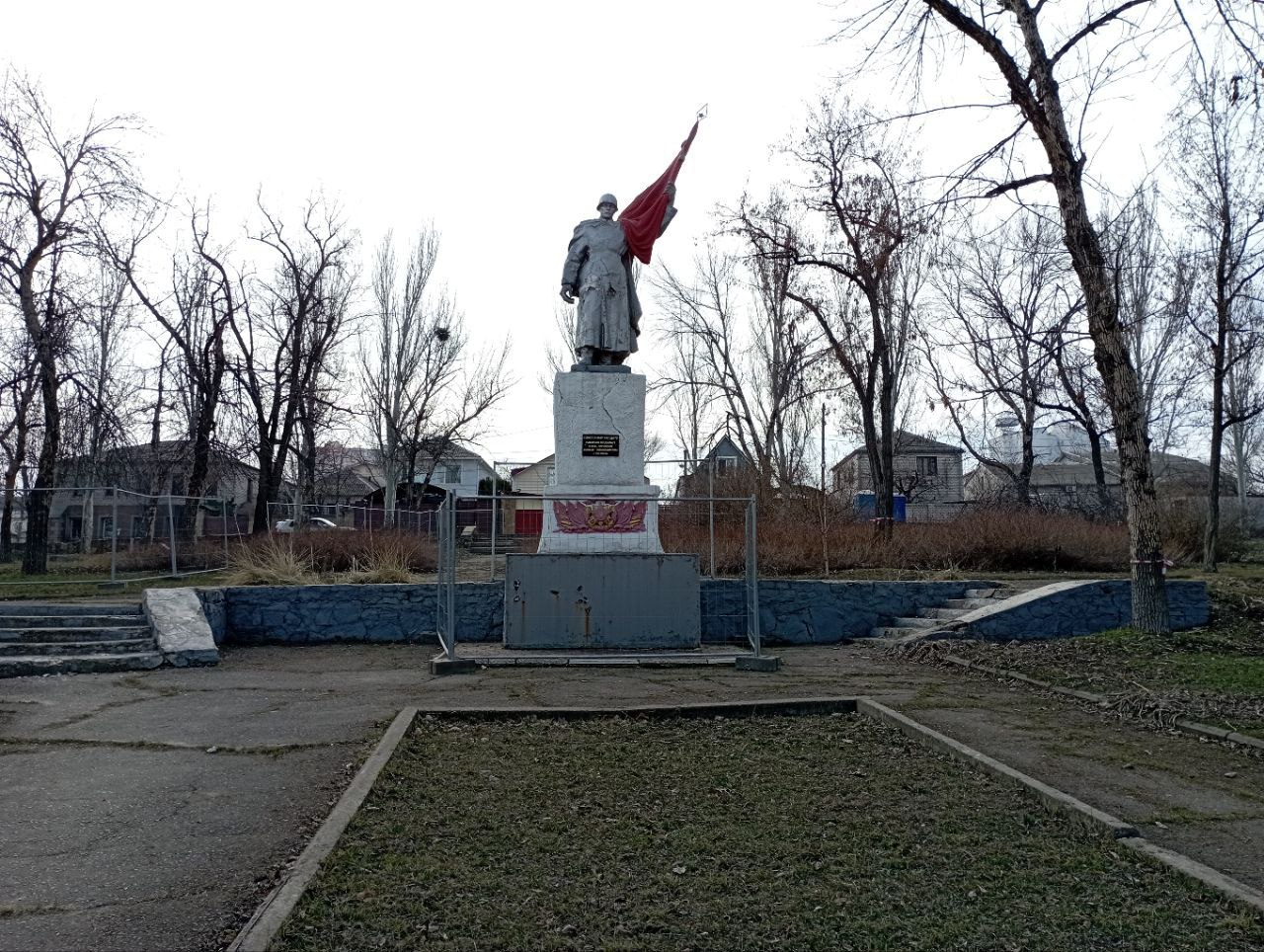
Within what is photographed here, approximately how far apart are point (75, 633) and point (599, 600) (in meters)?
5.69

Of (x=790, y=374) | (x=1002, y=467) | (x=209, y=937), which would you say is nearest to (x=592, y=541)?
(x=209, y=937)

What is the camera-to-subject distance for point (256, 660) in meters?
10.5

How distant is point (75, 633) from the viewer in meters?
10.4

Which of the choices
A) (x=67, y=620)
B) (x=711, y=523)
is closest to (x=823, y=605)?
(x=711, y=523)

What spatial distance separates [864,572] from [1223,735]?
27.8 feet

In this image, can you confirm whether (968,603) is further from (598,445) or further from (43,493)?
(43,493)

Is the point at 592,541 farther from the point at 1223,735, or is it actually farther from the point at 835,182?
the point at 835,182

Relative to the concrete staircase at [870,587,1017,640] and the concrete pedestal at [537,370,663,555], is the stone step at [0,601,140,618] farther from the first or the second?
the concrete staircase at [870,587,1017,640]

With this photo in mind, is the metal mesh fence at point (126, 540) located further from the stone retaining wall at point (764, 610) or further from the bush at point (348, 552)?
the stone retaining wall at point (764, 610)

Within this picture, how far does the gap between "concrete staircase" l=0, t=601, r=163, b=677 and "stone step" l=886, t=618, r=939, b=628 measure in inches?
346

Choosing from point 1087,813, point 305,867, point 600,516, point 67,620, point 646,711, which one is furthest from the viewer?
point 600,516

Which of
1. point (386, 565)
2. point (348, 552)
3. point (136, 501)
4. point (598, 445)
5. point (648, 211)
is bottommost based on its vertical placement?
point (386, 565)

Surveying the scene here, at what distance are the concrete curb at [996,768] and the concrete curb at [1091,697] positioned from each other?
1801 millimetres

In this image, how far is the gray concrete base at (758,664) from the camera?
9797 mm
